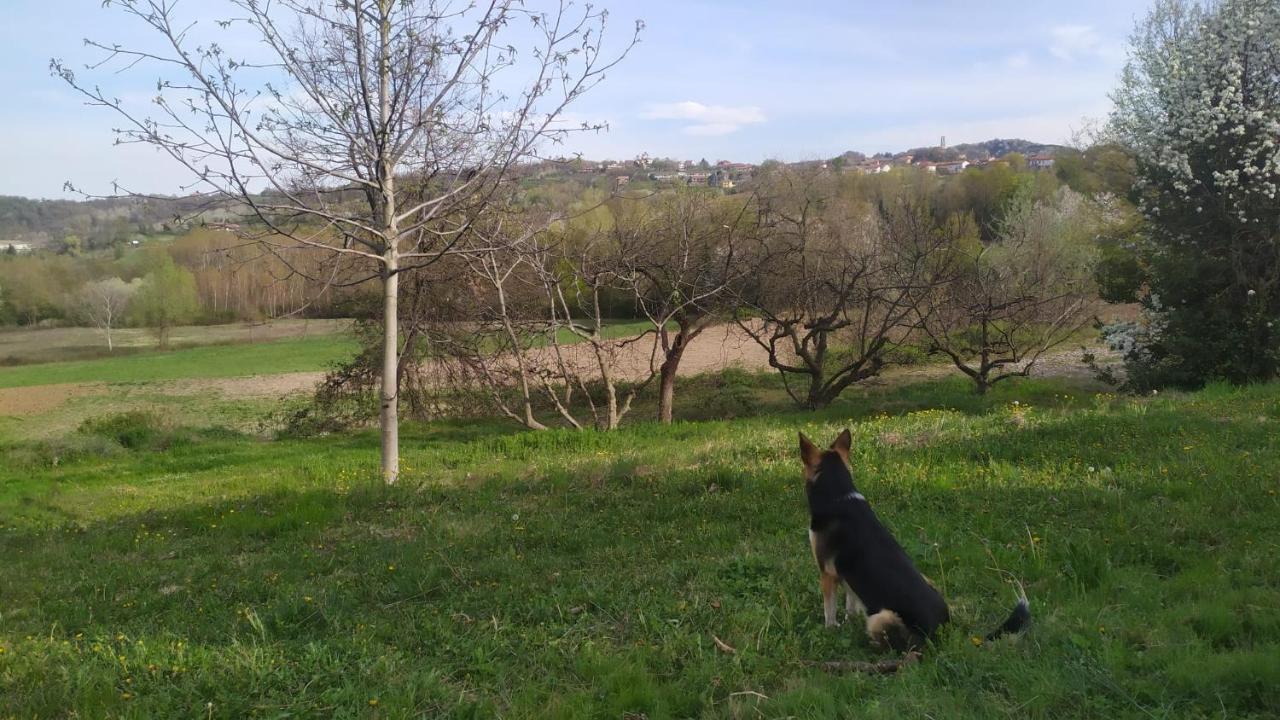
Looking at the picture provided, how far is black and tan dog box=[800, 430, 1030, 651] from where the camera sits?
163 inches

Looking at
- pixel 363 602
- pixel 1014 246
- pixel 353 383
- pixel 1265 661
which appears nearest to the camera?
pixel 1265 661

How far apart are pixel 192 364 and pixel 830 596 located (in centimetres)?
4583

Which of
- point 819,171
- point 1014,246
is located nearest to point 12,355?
point 819,171

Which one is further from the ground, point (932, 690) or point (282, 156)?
point (282, 156)

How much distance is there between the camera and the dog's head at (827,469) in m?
4.80

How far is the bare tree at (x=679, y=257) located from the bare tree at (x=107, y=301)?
49.4 metres

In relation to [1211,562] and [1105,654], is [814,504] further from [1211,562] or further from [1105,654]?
[1211,562]

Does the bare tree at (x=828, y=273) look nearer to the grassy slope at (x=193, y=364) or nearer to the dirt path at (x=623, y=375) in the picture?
the dirt path at (x=623, y=375)

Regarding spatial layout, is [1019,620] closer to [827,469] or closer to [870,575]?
[870,575]

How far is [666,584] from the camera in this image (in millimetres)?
5402

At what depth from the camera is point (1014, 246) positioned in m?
27.6

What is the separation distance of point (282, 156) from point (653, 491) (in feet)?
17.3

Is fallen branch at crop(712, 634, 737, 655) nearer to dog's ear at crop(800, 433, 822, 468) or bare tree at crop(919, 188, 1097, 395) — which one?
dog's ear at crop(800, 433, 822, 468)

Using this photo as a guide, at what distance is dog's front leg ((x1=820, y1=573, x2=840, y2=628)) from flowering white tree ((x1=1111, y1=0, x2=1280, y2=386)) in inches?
573
